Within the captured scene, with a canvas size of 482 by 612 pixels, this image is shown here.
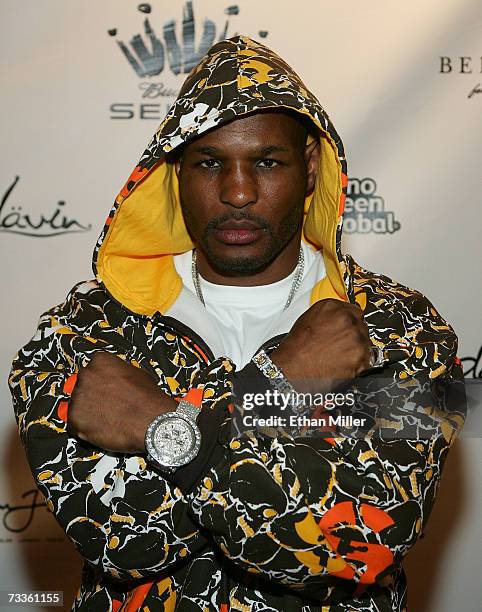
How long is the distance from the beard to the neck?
0.03 meters

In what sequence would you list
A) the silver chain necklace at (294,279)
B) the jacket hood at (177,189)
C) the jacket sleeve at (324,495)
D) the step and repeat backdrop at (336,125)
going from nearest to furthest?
the jacket sleeve at (324,495), the jacket hood at (177,189), the silver chain necklace at (294,279), the step and repeat backdrop at (336,125)

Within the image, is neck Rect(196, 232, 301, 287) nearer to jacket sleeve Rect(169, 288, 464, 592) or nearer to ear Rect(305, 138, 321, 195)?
ear Rect(305, 138, 321, 195)

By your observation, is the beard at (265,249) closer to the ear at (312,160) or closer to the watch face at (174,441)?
the ear at (312,160)

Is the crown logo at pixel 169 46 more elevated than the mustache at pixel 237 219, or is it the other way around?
the crown logo at pixel 169 46

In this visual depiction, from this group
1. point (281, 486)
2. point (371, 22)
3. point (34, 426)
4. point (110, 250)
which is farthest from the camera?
point (371, 22)

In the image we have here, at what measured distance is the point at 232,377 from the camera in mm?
1047

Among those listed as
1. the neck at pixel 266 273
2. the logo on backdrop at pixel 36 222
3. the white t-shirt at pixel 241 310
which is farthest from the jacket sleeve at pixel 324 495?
the logo on backdrop at pixel 36 222

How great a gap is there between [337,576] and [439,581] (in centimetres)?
122

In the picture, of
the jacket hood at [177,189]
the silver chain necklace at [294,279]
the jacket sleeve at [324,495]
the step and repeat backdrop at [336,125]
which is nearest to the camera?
the jacket sleeve at [324,495]

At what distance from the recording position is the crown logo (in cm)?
207

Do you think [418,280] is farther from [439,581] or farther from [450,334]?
[450,334]

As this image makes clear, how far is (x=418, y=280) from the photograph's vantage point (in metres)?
2.11

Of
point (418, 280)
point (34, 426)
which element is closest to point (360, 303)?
point (34, 426)

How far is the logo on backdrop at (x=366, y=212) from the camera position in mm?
2090
